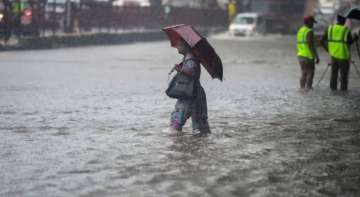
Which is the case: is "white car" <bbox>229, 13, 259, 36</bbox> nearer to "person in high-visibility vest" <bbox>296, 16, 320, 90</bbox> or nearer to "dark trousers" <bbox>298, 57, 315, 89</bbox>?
"dark trousers" <bbox>298, 57, 315, 89</bbox>

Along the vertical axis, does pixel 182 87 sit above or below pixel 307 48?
above

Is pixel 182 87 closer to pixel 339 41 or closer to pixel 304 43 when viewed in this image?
pixel 304 43

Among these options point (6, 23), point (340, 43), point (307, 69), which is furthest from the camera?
point (6, 23)

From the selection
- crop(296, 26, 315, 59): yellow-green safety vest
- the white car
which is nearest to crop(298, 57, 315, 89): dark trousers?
crop(296, 26, 315, 59): yellow-green safety vest

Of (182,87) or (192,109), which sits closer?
(182,87)

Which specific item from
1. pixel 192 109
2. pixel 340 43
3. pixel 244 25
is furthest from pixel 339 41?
pixel 244 25

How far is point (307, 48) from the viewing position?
15758 mm

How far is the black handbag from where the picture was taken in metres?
9.52

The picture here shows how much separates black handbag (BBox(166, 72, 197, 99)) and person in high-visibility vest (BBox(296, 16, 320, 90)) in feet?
21.4

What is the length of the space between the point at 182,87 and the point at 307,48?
22.3 ft

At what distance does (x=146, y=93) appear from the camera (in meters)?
14.9

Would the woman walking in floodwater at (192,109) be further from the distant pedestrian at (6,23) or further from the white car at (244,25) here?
the white car at (244,25)

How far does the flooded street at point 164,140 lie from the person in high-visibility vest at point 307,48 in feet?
1.43

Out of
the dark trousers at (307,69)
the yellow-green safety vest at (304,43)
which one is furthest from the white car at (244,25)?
the yellow-green safety vest at (304,43)
